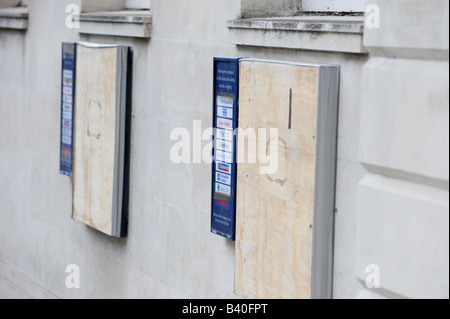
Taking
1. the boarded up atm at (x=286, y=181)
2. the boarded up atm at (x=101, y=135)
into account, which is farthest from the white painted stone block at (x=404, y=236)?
the boarded up atm at (x=101, y=135)

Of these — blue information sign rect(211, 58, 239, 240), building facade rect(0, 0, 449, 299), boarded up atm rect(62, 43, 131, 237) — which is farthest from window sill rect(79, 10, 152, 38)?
blue information sign rect(211, 58, 239, 240)

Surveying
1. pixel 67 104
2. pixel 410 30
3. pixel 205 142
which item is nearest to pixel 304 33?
pixel 410 30

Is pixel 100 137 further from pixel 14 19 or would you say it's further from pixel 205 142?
pixel 14 19

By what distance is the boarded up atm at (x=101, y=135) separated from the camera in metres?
7.70

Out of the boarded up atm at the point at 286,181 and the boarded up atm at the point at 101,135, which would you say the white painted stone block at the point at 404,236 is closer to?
the boarded up atm at the point at 286,181

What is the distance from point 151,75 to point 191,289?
1842 mm

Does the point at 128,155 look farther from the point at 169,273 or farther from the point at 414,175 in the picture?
the point at 414,175

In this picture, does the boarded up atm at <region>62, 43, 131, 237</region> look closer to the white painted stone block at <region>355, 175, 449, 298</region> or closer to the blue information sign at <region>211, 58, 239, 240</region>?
the blue information sign at <region>211, 58, 239, 240</region>

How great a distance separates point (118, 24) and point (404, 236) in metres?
4.21

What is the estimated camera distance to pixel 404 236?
4.33 meters

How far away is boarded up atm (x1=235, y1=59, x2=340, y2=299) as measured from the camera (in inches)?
206

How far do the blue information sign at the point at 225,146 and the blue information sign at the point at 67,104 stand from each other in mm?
2656

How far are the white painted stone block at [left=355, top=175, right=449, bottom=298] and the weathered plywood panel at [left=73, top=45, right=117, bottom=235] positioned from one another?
3.63m
